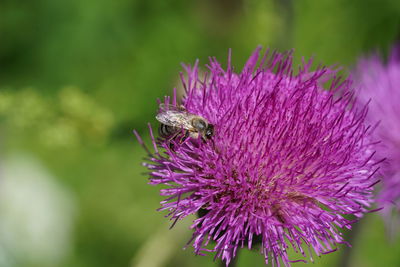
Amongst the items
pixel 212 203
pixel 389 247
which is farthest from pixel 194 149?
pixel 389 247

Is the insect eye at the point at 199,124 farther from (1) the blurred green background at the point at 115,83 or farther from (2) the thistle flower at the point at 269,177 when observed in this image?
(1) the blurred green background at the point at 115,83

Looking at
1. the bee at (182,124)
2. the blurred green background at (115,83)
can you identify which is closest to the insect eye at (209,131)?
the bee at (182,124)

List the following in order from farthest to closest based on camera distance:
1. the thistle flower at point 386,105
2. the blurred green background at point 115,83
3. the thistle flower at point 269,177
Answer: the blurred green background at point 115,83
the thistle flower at point 386,105
the thistle flower at point 269,177

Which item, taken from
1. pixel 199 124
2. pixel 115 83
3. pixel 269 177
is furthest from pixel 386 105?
pixel 115 83

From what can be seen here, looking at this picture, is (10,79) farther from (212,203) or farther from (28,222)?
(212,203)

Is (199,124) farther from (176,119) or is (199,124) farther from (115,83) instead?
(115,83)
